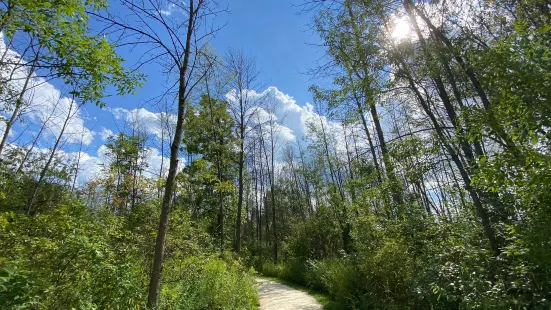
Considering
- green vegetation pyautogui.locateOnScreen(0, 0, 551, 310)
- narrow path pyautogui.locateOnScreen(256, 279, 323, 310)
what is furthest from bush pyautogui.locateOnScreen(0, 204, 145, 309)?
narrow path pyautogui.locateOnScreen(256, 279, 323, 310)

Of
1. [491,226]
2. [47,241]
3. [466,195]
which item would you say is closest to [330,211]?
[466,195]

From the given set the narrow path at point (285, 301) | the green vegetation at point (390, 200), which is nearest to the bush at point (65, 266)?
the green vegetation at point (390, 200)

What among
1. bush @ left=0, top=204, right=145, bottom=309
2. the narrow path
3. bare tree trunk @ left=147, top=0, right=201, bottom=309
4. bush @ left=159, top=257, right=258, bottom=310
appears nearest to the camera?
bush @ left=0, top=204, right=145, bottom=309

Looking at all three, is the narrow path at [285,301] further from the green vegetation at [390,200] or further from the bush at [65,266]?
the bush at [65,266]

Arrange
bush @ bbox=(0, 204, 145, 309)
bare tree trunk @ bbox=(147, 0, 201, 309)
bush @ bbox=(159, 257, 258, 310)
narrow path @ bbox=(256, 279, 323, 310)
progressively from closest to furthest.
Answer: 1. bush @ bbox=(0, 204, 145, 309)
2. bare tree trunk @ bbox=(147, 0, 201, 309)
3. bush @ bbox=(159, 257, 258, 310)
4. narrow path @ bbox=(256, 279, 323, 310)

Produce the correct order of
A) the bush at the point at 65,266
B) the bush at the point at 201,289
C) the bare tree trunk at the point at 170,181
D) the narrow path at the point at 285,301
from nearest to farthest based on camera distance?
the bush at the point at 65,266, the bare tree trunk at the point at 170,181, the bush at the point at 201,289, the narrow path at the point at 285,301

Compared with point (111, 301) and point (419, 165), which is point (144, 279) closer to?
point (111, 301)

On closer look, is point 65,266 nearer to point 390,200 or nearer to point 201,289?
point 201,289

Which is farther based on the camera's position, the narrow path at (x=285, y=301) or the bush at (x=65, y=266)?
the narrow path at (x=285, y=301)

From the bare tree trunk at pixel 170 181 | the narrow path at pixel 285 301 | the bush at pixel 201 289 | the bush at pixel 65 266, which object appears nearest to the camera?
the bush at pixel 65 266

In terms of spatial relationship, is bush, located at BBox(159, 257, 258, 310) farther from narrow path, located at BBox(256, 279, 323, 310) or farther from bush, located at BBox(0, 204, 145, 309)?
bush, located at BBox(0, 204, 145, 309)

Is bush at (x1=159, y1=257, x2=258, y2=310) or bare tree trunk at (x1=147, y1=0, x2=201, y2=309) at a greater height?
bare tree trunk at (x1=147, y1=0, x2=201, y2=309)

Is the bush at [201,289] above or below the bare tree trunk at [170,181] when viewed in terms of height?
below

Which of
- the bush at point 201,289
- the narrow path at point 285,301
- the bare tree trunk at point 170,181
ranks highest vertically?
the bare tree trunk at point 170,181
